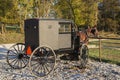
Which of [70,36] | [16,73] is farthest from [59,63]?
[16,73]

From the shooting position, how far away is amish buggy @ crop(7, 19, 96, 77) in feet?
24.1

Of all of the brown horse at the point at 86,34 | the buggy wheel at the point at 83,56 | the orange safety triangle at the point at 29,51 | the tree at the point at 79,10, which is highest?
the tree at the point at 79,10

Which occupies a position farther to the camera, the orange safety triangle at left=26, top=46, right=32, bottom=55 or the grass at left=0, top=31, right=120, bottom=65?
the grass at left=0, top=31, right=120, bottom=65

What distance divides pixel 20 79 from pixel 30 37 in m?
1.55

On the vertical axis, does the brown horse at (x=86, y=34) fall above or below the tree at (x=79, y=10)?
below

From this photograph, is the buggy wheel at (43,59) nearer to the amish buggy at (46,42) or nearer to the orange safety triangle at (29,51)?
the amish buggy at (46,42)

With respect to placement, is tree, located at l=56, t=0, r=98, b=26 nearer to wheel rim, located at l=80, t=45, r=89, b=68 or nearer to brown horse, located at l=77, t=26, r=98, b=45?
brown horse, located at l=77, t=26, r=98, b=45

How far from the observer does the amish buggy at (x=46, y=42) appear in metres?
7.35

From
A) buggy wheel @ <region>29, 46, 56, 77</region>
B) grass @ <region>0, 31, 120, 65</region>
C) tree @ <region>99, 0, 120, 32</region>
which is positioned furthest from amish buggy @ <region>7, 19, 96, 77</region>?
tree @ <region>99, 0, 120, 32</region>

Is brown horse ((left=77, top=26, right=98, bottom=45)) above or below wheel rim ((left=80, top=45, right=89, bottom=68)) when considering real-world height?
above

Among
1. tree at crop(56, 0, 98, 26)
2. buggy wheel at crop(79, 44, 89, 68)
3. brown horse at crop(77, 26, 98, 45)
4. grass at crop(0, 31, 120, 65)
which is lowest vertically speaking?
grass at crop(0, 31, 120, 65)

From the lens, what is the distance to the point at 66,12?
110 ft

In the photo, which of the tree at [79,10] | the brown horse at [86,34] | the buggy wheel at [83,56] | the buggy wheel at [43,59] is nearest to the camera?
the buggy wheel at [43,59]

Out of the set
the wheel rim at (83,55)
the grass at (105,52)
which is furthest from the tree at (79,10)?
the wheel rim at (83,55)
